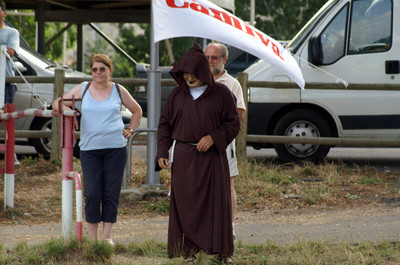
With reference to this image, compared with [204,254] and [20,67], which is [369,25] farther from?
[204,254]

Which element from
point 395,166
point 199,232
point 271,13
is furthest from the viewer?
point 271,13

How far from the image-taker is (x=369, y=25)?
10898mm

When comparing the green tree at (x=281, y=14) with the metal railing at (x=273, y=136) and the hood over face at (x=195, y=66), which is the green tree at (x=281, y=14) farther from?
the hood over face at (x=195, y=66)

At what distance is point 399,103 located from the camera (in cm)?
1071

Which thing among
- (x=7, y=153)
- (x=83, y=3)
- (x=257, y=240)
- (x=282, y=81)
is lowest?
(x=257, y=240)

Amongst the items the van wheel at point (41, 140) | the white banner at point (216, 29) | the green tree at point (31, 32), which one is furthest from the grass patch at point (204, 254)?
the green tree at point (31, 32)

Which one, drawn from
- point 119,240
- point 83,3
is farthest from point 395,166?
point 83,3

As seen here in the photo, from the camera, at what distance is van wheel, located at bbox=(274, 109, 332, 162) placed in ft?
35.6

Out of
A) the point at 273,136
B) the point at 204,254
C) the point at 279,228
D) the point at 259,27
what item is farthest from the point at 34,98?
the point at 259,27

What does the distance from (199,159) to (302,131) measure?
5.72m

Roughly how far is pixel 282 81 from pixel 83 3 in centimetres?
715

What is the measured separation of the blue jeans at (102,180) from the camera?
233 inches

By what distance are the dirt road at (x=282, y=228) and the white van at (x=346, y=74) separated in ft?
9.68

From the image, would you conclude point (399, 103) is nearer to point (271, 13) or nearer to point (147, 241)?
point (147, 241)
